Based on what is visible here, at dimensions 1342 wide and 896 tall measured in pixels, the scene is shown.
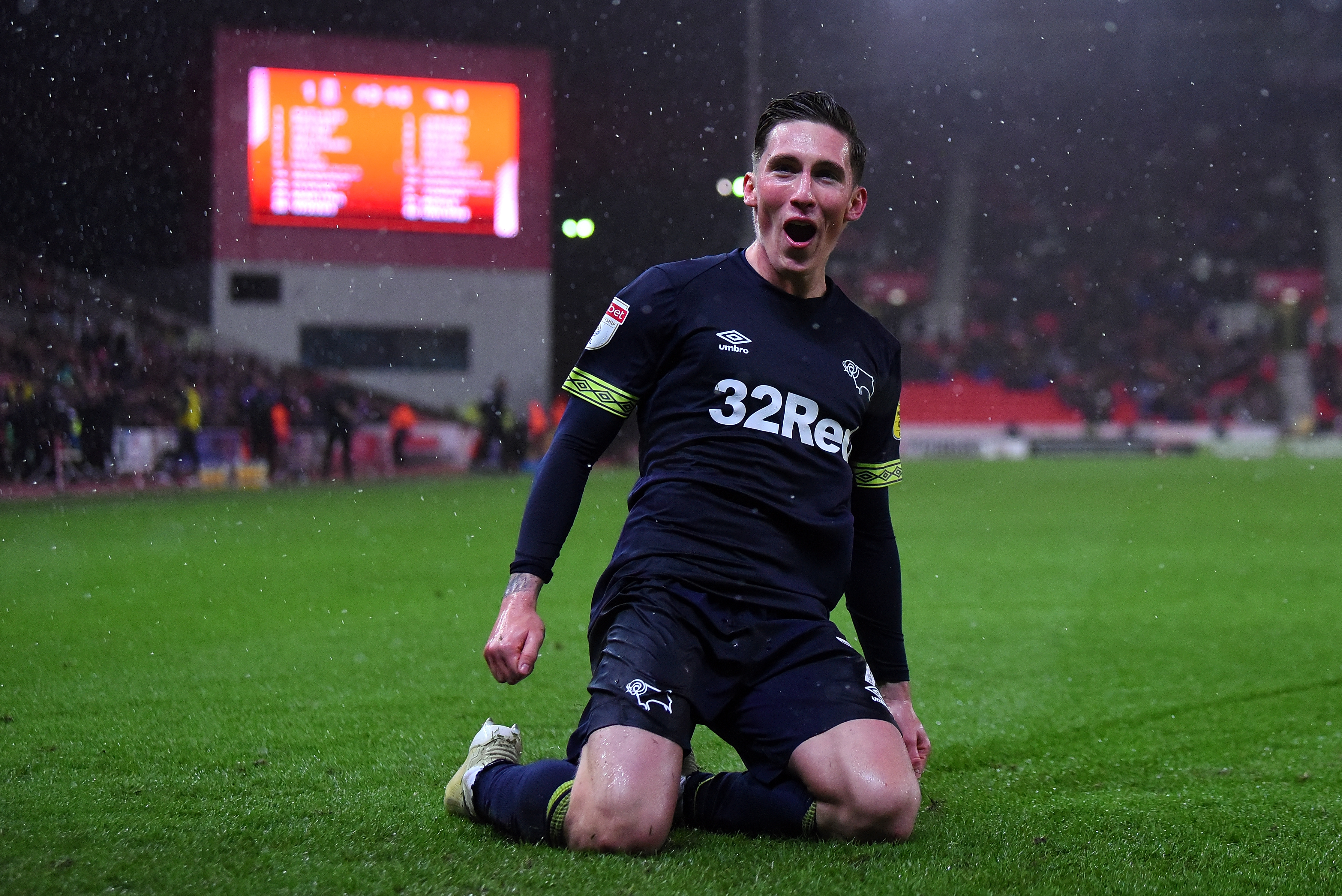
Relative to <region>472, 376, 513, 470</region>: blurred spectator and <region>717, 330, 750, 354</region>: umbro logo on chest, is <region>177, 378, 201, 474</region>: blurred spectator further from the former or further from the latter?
<region>717, 330, 750, 354</region>: umbro logo on chest

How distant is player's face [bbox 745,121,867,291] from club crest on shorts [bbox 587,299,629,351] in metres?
0.34

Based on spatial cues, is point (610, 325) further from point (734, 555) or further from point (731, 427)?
point (734, 555)

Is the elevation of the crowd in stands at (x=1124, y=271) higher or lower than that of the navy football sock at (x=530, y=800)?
higher

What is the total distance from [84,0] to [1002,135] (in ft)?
74.2

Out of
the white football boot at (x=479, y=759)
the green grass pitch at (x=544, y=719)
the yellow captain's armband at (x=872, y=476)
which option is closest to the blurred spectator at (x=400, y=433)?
the green grass pitch at (x=544, y=719)

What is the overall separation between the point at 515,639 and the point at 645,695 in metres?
0.26

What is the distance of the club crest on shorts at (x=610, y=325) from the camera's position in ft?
7.84

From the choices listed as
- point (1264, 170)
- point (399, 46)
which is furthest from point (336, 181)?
point (1264, 170)

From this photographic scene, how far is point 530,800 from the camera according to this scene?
2.26 meters

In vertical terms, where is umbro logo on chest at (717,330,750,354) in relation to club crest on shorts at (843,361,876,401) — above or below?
above

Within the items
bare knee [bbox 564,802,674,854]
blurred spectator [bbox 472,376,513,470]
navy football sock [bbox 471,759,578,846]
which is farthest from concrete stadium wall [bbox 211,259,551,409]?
bare knee [bbox 564,802,674,854]

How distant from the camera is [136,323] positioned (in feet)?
65.8

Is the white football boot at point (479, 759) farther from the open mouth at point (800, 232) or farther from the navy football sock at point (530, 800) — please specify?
the open mouth at point (800, 232)

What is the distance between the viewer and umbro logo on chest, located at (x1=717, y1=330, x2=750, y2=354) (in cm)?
243
